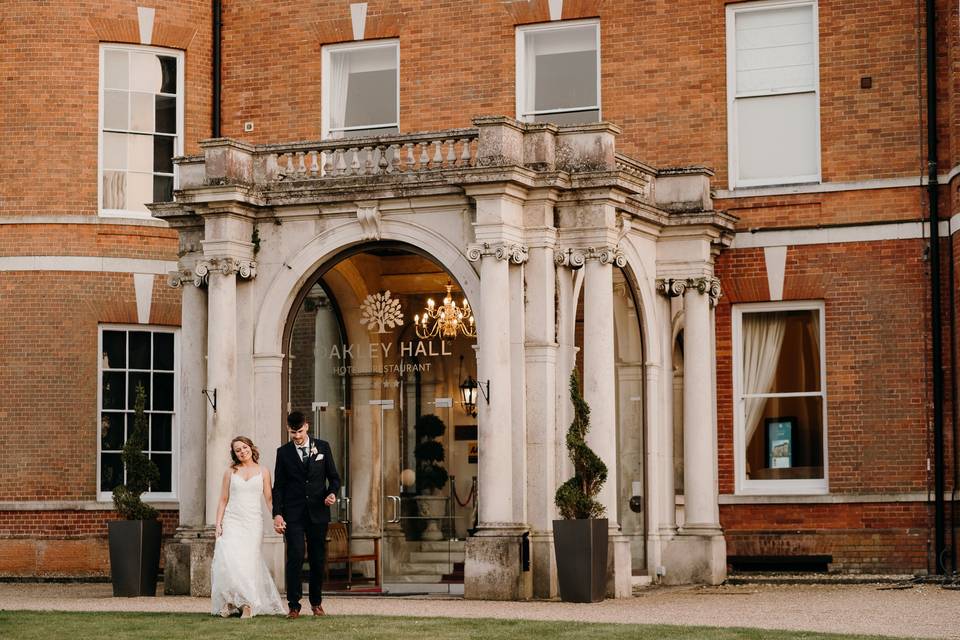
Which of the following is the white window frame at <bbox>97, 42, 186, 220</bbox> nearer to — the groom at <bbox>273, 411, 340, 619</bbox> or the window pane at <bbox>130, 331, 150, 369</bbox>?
the window pane at <bbox>130, 331, 150, 369</bbox>

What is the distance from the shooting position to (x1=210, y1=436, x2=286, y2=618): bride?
15.3m

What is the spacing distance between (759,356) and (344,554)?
231 inches

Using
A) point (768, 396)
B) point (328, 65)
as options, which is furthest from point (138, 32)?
point (768, 396)

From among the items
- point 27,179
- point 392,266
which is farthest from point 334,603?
point 27,179

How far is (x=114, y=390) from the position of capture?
23062 mm

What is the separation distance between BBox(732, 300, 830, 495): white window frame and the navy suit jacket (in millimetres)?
7230

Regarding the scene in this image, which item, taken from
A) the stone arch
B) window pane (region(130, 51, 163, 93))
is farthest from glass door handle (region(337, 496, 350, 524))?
window pane (region(130, 51, 163, 93))

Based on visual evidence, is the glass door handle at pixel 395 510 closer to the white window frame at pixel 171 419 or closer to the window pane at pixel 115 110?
the white window frame at pixel 171 419

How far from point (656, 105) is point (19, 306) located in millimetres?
8974

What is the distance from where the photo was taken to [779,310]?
21.3 meters

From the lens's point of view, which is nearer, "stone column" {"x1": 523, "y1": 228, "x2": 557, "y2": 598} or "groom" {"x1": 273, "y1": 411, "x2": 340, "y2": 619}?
"groom" {"x1": 273, "y1": 411, "x2": 340, "y2": 619}

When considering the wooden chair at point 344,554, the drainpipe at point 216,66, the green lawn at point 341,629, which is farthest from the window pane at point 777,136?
the green lawn at point 341,629

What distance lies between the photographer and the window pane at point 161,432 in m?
23.3

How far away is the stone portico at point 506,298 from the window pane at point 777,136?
1107mm
